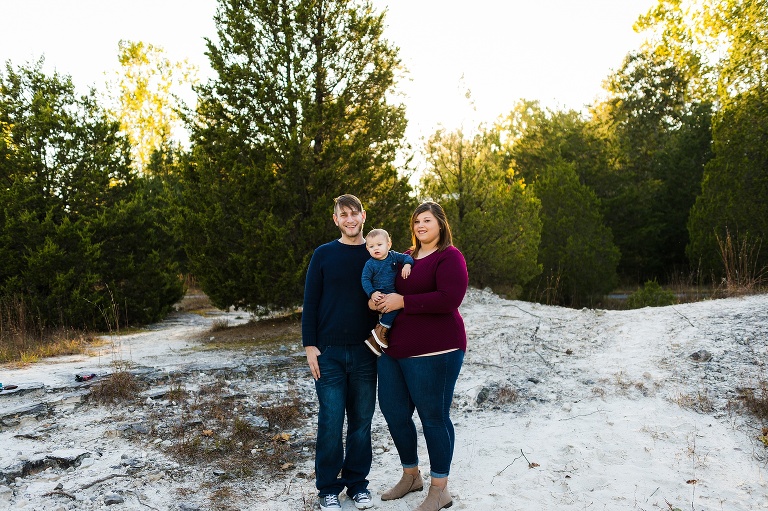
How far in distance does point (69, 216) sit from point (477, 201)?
857cm

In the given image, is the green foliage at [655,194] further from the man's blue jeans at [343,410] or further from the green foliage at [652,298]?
the man's blue jeans at [343,410]

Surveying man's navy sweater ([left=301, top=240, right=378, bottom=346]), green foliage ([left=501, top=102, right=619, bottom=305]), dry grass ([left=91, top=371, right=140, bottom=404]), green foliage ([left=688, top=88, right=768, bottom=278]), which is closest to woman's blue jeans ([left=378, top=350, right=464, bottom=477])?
man's navy sweater ([left=301, top=240, right=378, bottom=346])

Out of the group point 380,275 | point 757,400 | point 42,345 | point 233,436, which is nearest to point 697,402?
point 757,400

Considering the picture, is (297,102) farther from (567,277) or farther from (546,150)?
(546,150)

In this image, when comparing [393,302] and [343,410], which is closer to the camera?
[393,302]

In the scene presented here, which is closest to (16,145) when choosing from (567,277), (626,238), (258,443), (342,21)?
(342,21)

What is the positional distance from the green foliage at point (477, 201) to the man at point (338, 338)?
331 inches

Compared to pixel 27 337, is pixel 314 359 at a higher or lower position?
higher

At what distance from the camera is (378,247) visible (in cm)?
328

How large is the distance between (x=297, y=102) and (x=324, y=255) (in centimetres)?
682

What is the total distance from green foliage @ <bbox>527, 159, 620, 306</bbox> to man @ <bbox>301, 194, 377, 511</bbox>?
12.2 m

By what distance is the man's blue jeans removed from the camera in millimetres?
3426

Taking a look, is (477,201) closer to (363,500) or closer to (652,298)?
(652,298)

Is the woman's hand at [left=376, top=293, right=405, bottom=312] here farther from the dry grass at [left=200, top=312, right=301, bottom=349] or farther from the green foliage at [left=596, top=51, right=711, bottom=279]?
the green foliage at [left=596, top=51, right=711, bottom=279]
